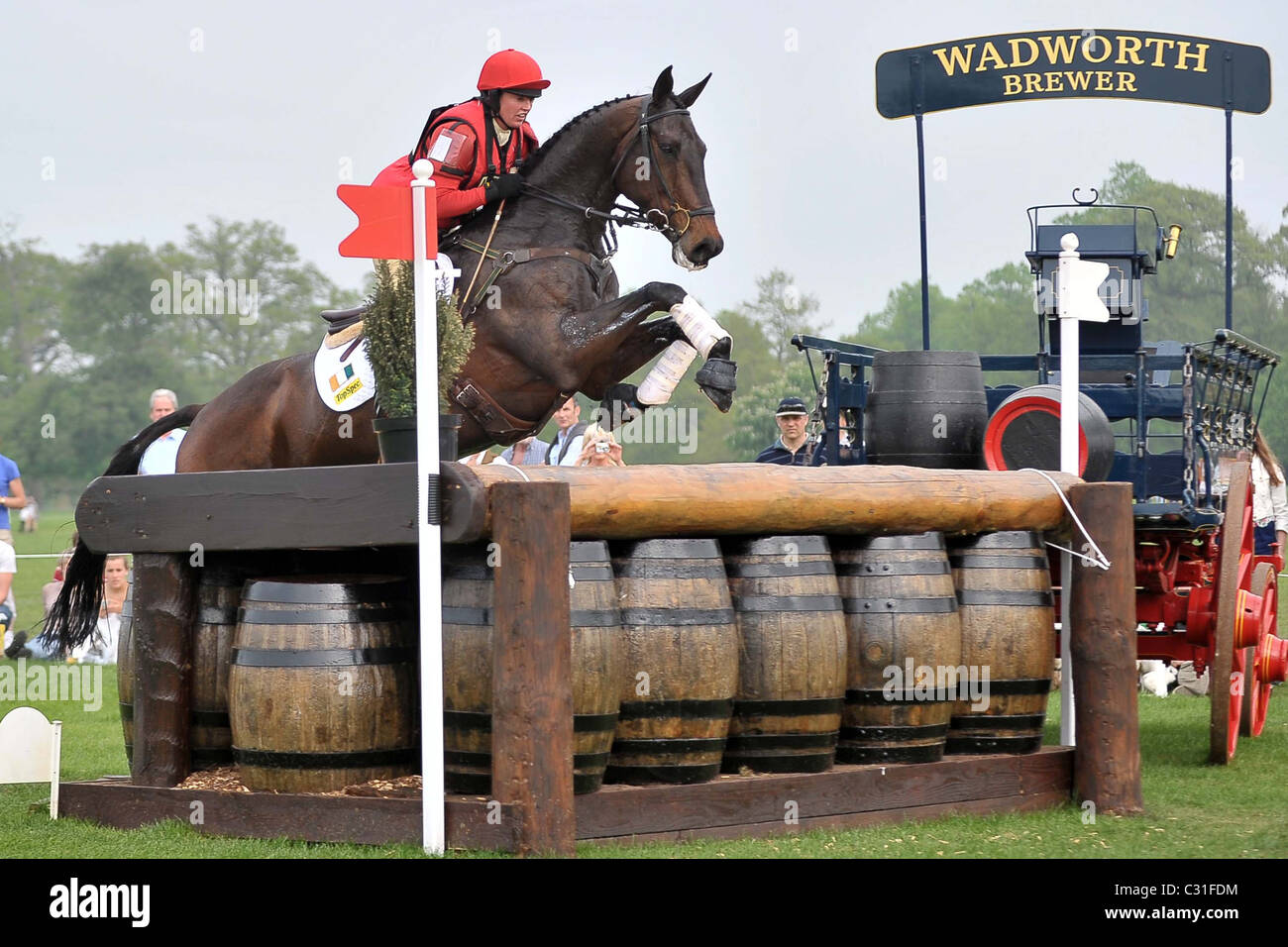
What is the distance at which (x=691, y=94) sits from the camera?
6.87 metres

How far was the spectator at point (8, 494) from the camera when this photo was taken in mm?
11547

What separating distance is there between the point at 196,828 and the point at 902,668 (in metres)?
2.15

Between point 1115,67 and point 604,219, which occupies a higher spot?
point 1115,67

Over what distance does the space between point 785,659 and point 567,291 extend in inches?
99.2

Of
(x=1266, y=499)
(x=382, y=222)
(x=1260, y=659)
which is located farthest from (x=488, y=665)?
(x=1266, y=499)

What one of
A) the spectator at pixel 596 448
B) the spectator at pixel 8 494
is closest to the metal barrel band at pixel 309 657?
the spectator at pixel 596 448

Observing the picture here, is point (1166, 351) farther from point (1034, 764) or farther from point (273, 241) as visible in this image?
point (273, 241)

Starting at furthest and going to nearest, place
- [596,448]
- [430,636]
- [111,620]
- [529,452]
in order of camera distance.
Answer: [111,620]
[529,452]
[596,448]
[430,636]

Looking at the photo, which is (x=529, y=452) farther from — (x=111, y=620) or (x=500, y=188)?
(x=500, y=188)

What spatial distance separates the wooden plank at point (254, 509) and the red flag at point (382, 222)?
24.0 inches

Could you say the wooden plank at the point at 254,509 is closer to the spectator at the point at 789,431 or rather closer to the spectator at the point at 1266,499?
the spectator at the point at 789,431

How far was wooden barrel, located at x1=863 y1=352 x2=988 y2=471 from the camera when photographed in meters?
6.66

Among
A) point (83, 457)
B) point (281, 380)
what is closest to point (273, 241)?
point (83, 457)

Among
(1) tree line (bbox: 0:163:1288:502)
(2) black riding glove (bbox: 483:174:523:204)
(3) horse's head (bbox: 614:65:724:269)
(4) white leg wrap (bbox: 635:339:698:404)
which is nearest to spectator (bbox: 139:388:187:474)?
(2) black riding glove (bbox: 483:174:523:204)
